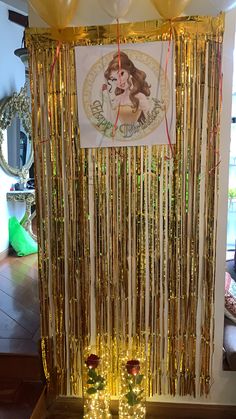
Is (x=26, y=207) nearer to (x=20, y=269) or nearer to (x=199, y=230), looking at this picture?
(x=20, y=269)

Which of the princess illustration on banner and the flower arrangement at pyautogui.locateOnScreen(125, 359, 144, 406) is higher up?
the princess illustration on banner

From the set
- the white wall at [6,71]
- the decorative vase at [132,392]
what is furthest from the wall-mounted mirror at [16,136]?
the decorative vase at [132,392]

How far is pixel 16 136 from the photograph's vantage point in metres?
3.80

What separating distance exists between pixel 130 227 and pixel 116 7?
981mm

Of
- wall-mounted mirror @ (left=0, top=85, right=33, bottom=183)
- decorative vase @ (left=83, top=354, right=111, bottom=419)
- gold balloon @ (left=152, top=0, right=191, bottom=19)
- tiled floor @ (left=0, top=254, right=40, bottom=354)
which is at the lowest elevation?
decorative vase @ (left=83, top=354, right=111, bottom=419)

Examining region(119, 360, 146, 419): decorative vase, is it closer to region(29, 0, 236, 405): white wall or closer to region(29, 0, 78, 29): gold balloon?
region(29, 0, 236, 405): white wall

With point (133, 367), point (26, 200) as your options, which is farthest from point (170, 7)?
point (26, 200)

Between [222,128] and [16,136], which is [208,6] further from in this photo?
[16,136]

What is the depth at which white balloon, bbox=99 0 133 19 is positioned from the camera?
1477mm

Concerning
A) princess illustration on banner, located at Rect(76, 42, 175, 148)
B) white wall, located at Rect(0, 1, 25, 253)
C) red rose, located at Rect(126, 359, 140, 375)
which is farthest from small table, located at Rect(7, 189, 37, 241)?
red rose, located at Rect(126, 359, 140, 375)

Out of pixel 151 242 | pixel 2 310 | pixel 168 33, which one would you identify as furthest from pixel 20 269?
pixel 168 33

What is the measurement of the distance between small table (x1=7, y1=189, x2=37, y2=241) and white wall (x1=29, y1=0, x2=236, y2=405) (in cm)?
230

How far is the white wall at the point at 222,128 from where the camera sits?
1.61m

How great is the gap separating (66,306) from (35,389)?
1.56ft
